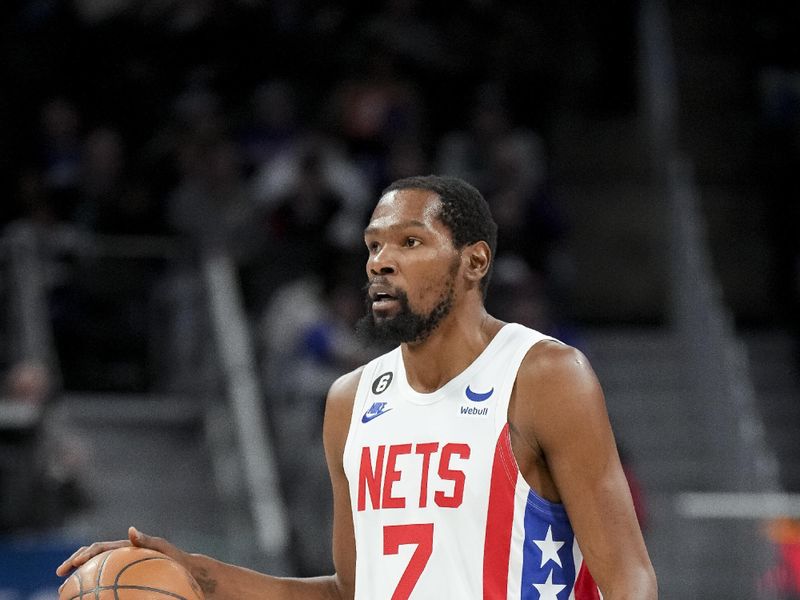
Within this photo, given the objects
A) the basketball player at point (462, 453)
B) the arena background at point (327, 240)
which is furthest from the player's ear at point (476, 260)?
the arena background at point (327, 240)

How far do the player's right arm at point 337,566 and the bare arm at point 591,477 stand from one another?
0.70 meters

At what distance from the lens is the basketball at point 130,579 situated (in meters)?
3.69

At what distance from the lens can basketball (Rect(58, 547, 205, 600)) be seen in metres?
3.69

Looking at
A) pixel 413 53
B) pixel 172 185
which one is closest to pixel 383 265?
pixel 172 185

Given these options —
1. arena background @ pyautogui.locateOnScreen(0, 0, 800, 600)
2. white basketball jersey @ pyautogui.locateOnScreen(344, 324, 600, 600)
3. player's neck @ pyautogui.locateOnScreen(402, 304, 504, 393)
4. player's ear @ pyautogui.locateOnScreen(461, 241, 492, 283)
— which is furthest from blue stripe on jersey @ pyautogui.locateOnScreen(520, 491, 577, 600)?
arena background @ pyautogui.locateOnScreen(0, 0, 800, 600)

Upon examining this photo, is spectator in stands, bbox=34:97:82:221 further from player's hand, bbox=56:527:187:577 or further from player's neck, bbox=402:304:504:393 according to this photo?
player's neck, bbox=402:304:504:393

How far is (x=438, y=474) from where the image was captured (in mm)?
3746

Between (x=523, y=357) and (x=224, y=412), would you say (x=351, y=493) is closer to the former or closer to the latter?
(x=523, y=357)

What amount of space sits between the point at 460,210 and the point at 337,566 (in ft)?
3.68

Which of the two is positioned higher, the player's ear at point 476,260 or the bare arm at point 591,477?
the player's ear at point 476,260

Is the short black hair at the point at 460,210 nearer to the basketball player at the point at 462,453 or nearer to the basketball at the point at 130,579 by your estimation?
the basketball player at the point at 462,453

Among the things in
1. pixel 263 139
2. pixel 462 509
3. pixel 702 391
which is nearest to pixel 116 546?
pixel 462 509

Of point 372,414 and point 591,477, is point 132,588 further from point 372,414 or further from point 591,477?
point 591,477

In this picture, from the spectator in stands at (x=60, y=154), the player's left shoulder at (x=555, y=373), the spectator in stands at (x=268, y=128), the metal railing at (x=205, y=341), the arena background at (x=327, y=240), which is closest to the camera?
the player's left shoulder at (x=555, y=373)
